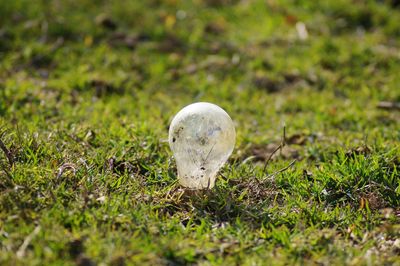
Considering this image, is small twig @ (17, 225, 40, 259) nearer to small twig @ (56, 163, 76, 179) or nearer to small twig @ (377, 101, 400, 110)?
small twig @ (56, 163, 76, 179)

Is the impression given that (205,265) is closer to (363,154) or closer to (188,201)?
(188,201)

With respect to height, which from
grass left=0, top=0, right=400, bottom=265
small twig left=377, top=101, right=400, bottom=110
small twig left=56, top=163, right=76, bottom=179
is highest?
small twig left=56, top=163, right=76, bottom=179

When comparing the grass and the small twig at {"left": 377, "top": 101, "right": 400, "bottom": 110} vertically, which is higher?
the grass

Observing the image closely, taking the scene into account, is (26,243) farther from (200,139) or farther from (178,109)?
(178,109)

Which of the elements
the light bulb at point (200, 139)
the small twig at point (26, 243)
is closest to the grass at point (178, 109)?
the small twig at point (26, 243)

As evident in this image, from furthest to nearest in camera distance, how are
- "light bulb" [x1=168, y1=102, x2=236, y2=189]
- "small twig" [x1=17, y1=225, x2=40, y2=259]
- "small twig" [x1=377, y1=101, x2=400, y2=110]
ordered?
"small twig" [x1=377, y1=101, x2=400, y2=110]
"light bulb" [x1=168, y1=102, x2=236, y2=189]
"small twig" [x1=17, y1=225, x2=40, y2=259]

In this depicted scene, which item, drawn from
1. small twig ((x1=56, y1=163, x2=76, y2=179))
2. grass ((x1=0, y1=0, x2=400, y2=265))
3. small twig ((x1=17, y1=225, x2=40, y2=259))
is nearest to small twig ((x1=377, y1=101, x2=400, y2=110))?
grass ((x1=0, y1=0, x2=400, y2=265))

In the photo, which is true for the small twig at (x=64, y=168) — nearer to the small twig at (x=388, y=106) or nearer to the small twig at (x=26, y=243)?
the small twig at (x=26, y=243)
